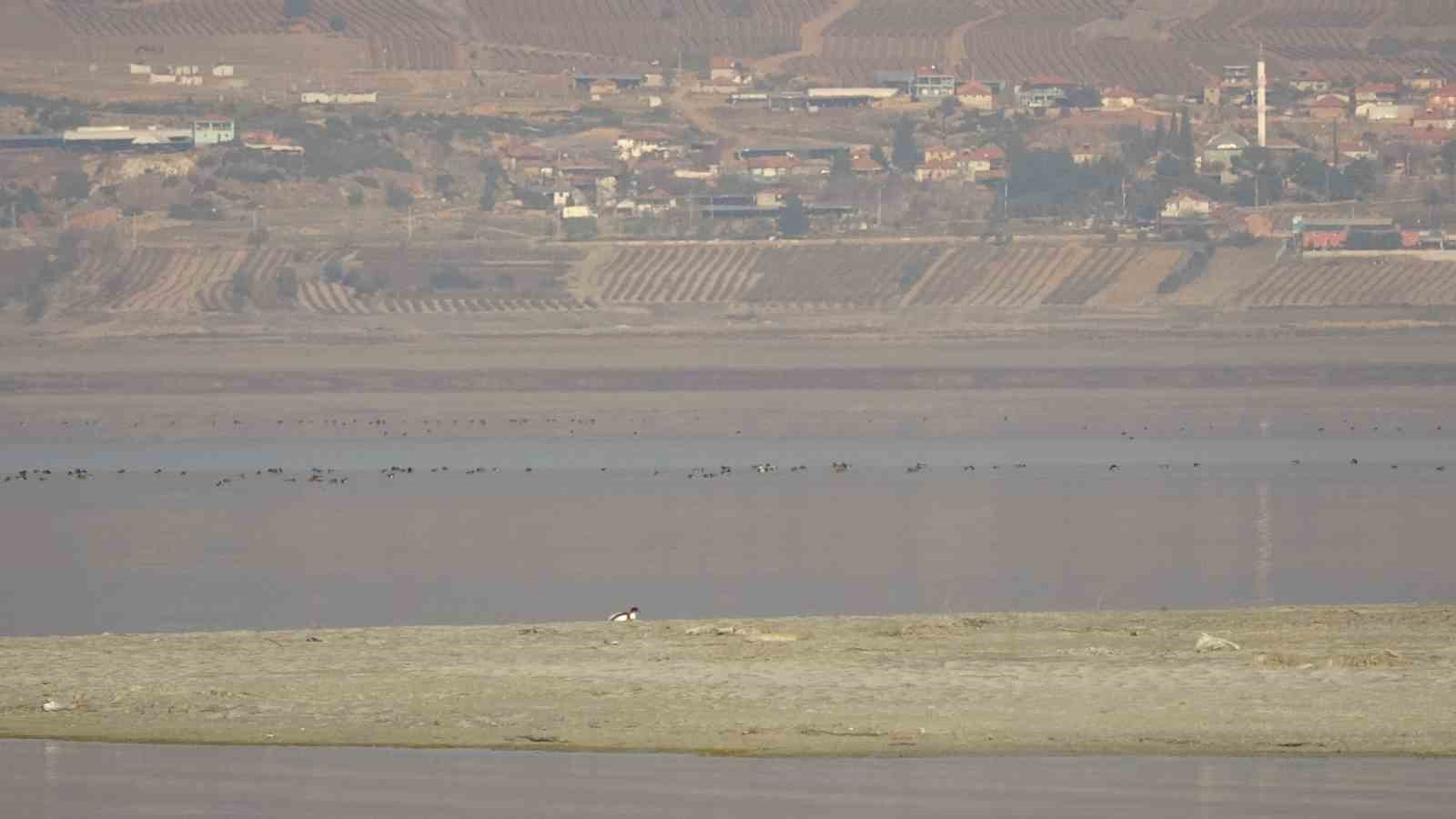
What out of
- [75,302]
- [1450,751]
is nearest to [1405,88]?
[75,302]

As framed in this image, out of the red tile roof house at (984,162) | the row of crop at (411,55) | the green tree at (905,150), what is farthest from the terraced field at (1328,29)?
the row of crop at (411,55)

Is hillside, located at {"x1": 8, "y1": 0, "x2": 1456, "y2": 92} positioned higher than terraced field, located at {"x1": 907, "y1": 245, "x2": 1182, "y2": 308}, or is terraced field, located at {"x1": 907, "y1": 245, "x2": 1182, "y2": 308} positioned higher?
hillside, located at {"x1": 8, "y1": 0, "x2": 1456, "y2": 92}

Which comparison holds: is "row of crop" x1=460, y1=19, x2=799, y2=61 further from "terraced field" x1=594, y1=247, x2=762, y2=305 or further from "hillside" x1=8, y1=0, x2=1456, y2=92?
"terraced field" x1=594, y1=247, x2=762, y2=305

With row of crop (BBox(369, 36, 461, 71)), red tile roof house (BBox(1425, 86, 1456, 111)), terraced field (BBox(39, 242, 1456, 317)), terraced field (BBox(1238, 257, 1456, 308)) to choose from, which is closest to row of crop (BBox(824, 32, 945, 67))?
row of crop (BBox(369, 36, 461, 71))

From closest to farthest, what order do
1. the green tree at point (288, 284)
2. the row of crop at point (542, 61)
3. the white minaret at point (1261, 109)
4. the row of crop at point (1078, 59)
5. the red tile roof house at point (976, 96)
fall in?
1. the green tree at point (288, 284)
2. the white minaret at point (1261, 109)
3. the red tile roof house at point (976, 96)
4. the row of crop at point (1078, 59)
5. the row of crop at point (542, 61)

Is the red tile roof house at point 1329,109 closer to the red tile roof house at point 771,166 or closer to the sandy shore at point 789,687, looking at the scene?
the red tile roof house at point 771,166

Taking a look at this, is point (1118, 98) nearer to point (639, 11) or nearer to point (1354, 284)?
point (639, 11)
